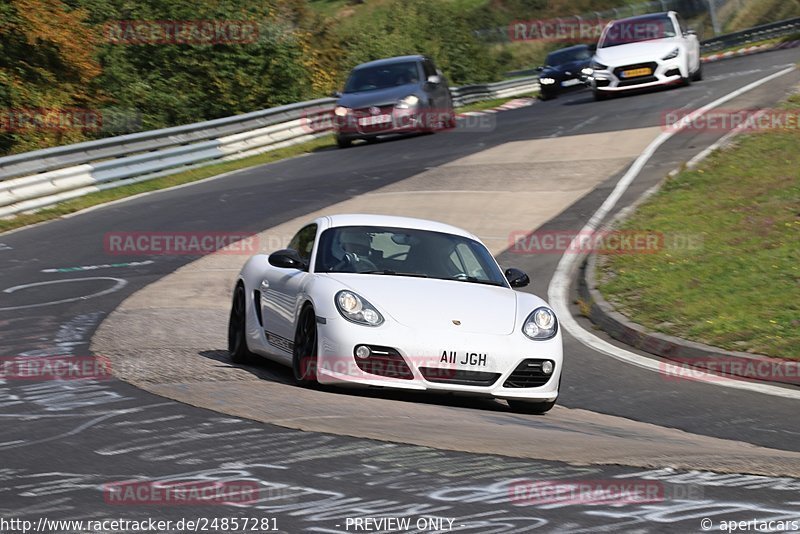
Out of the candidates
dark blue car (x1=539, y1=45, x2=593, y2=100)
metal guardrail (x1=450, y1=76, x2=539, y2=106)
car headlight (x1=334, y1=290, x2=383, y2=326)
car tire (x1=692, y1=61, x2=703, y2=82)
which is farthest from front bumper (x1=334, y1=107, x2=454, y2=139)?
car headlight (x1=334, y1=290, x2=383, y2=326)

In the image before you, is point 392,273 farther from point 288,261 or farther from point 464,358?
point 464,358

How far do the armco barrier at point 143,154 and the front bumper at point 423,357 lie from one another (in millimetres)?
13335

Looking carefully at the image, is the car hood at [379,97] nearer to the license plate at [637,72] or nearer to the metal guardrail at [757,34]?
the license plate at [637,72]

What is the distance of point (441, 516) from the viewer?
5227 mm

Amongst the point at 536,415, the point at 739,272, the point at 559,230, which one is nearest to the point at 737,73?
the point at 559,230

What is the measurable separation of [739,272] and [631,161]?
8827mm

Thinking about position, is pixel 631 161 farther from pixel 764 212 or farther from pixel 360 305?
pixel 360 305

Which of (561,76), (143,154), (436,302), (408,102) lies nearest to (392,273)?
(436,302)

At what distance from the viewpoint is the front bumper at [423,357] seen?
27.8ft

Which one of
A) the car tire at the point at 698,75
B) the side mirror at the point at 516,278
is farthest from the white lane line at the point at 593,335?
the car tire at the point at 698,75

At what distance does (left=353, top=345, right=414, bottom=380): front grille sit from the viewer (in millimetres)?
8484

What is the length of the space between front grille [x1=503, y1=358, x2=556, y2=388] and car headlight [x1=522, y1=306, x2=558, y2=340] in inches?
8.1

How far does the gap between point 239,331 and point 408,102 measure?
57.7 feet

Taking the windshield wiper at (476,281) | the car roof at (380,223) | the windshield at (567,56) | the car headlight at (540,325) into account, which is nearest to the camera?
the car headlight at (540,325)
